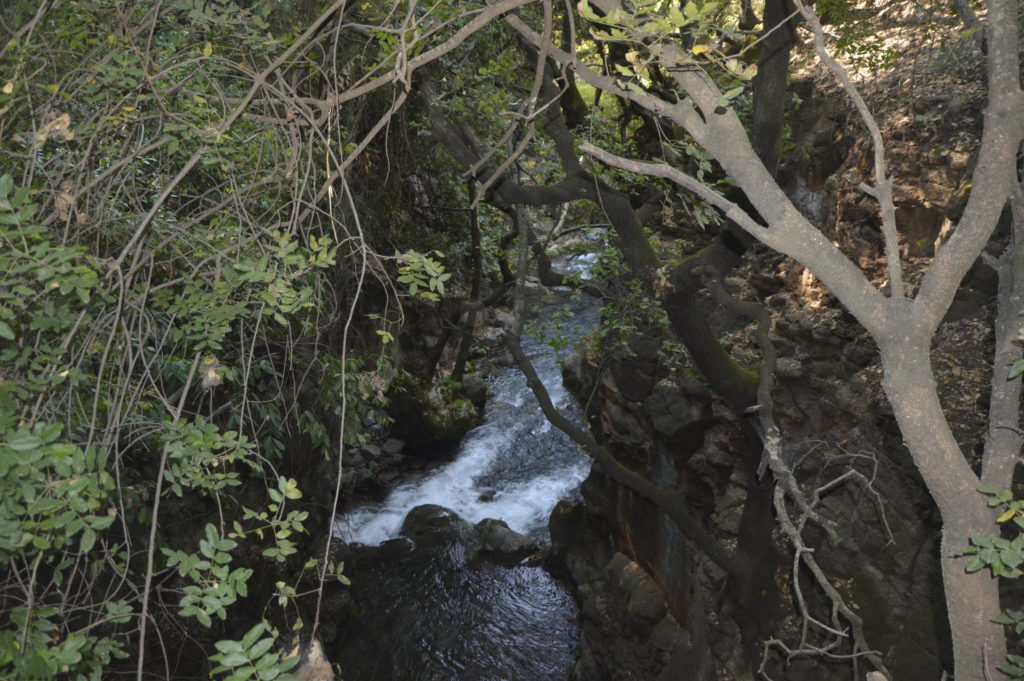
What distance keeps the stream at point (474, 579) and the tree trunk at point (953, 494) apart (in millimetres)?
5997

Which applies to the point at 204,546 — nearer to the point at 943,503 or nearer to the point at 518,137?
the point at 943,503

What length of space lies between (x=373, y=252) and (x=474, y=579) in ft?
27.2

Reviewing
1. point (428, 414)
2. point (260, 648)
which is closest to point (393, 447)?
point (428, 414)

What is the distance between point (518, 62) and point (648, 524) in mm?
5539

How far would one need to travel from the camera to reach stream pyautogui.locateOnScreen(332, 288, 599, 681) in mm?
8195

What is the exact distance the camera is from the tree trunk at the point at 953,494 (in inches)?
89.6

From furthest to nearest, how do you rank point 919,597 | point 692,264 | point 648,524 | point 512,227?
point 512,227 → point 648,524 → point 692,264 → point 919,597

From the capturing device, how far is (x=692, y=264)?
17.8ft

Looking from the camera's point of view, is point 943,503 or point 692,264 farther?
point 692,264

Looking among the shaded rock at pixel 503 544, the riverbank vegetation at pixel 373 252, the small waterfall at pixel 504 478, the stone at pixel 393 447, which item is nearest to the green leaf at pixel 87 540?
the riverbank vegetation at pixel 373 252

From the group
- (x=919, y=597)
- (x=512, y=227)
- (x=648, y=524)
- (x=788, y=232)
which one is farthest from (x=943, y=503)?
(x=512, y=227)

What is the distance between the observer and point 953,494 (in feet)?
7.63

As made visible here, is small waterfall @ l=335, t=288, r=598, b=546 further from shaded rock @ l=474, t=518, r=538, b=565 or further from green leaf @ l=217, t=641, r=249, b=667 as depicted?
green leaf @ l=217, t=641, r=249, b=667

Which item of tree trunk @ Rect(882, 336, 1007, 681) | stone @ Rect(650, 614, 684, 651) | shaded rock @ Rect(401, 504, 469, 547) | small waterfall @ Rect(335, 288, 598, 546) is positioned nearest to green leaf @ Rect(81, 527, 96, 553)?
tree trunk @ Rect(882, 336, 1007, 681)
